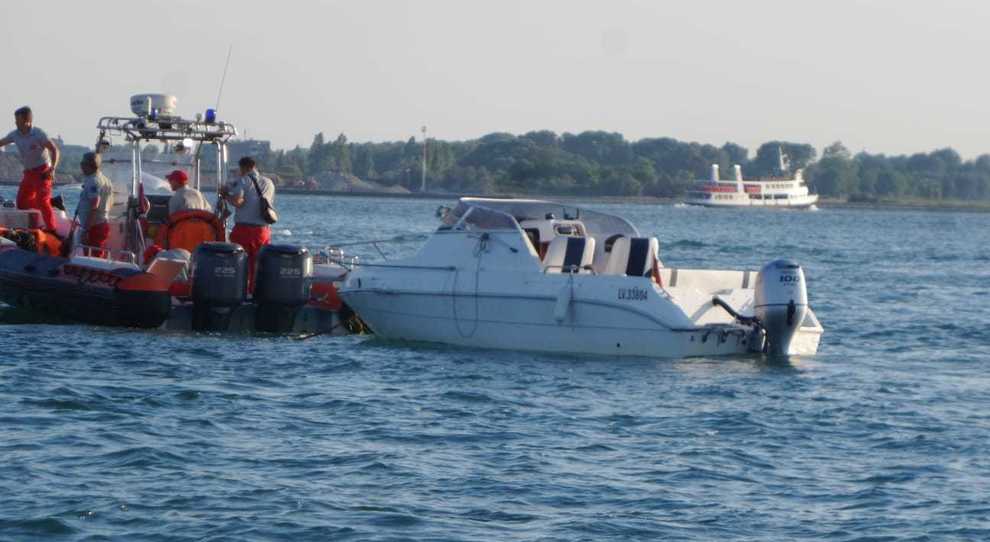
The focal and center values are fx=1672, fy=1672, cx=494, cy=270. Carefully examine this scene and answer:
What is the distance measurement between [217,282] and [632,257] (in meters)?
4.62

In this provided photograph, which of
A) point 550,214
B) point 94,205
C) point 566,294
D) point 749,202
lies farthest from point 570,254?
point 749,202

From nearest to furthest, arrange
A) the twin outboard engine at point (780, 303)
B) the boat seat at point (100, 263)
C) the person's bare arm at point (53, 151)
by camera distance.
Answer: the twin outboard engine at point (780, 303) → the boat seat at point (100, 263) → the person's bare arm at point (53, 151)

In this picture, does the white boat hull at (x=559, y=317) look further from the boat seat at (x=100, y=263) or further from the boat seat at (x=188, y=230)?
the boat seat at (x=100, y=263)

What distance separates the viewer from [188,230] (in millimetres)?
19641

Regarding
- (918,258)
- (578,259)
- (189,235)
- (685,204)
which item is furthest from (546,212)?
(685,204)

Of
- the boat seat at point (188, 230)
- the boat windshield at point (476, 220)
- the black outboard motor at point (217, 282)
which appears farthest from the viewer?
the boat seat at point (188, 230)

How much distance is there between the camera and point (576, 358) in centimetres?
1777

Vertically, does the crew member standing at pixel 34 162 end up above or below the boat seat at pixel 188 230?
above

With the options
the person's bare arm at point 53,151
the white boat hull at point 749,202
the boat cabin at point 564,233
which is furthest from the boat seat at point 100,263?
the white boat hull at point 749,202

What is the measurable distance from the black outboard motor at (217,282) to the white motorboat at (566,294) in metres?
1.47

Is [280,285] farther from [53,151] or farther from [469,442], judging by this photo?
[469,442]

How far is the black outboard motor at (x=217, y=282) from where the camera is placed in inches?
723

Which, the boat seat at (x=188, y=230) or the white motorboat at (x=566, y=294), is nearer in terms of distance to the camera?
the white motorboat at (x=566, y=294)

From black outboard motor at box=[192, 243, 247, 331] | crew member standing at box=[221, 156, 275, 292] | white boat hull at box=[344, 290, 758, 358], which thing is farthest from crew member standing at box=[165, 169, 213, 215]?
white boat hull at box=[344, 290, 758, 358]
